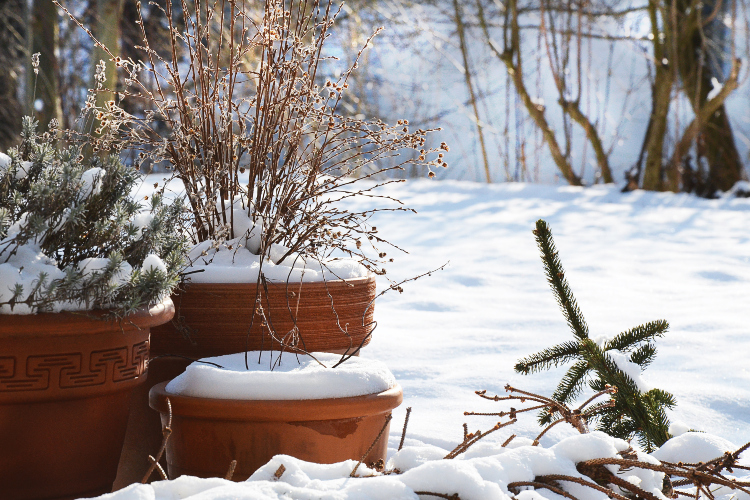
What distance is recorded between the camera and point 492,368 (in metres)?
2.36

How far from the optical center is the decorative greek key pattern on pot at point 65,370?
1187 mm

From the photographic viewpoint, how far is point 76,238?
130cm

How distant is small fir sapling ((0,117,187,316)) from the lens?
3.89 ft

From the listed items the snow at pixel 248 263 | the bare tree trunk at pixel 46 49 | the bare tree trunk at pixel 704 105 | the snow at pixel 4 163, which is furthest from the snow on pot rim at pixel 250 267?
the bare tree trunk at pixel 46 49

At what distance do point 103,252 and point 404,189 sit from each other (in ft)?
17.9

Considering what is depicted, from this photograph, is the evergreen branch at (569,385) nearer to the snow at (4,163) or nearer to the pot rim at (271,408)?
the pot rim at (271,408)

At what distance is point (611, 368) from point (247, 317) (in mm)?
788

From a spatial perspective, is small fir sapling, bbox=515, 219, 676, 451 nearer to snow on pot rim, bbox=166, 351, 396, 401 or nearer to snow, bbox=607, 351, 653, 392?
snow, bbox=607, 351, 653, 392

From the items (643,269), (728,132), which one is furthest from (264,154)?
(728,132)

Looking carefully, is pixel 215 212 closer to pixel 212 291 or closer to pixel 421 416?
pixel 212 291

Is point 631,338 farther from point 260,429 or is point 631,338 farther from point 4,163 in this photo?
point 4,163

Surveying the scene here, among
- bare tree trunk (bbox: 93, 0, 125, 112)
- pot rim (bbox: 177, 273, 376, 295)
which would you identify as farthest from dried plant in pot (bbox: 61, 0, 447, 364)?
bare tree trunk (bbox: 93, 0, 125, 112)

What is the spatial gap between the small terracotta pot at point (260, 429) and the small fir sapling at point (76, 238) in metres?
0.24

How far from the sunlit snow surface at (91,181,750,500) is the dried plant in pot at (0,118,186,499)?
0.43 metres
